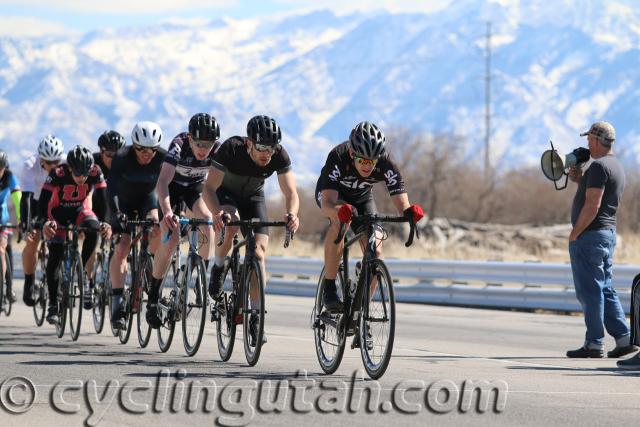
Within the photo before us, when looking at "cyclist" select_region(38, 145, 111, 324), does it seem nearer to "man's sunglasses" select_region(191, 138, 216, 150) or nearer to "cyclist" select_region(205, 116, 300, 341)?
"man's sunglasses" select_region(191, 138, 216, 150)

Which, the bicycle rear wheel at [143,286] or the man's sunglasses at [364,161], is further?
the bicycle rear wheel at [143,286]

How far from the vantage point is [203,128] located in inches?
507

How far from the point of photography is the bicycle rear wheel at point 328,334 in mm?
11016

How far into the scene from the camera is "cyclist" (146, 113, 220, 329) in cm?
1289

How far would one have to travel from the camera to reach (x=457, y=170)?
273 feet

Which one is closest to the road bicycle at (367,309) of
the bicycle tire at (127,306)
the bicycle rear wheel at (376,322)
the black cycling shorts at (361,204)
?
the bicycle rear wheel at (376,322)

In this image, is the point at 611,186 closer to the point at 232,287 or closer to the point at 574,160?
the point at 574,160

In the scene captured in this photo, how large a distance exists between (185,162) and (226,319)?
1942 millimetres

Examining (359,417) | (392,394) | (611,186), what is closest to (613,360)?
(611,186)

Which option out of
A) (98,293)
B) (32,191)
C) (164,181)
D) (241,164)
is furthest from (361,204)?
(32,191)

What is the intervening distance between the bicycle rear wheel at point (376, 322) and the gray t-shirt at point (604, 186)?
294cm

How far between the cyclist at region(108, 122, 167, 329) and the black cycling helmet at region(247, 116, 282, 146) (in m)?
2.45

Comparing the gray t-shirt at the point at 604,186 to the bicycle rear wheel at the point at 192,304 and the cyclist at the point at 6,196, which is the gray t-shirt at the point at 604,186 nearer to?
the bicycle rear wheel at the point at 192,304

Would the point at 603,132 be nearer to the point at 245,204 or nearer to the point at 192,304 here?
the point at 245,204
